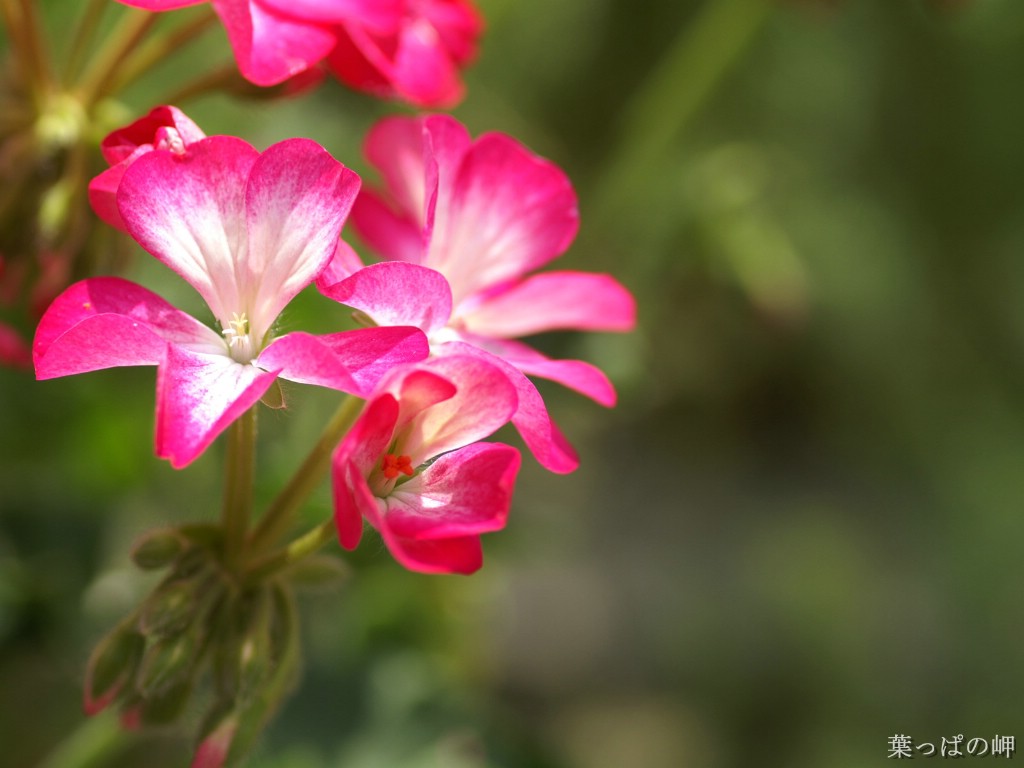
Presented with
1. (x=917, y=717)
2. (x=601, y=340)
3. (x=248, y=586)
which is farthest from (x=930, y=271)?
(x=248, y=586)

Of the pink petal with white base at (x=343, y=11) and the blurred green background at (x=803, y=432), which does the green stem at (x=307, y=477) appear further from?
the blurred green background at (x=803, y=432)

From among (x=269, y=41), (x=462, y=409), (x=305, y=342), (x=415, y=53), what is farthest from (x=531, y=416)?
(x=415, y=53)

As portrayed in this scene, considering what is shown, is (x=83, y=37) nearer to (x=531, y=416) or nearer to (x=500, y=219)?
(x=500, y=219)

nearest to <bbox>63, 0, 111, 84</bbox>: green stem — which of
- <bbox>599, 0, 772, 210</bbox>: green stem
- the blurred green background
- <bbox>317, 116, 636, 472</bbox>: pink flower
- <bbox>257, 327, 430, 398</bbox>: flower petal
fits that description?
<bbox>317, 116, 636, 472</bbox>: pink flower

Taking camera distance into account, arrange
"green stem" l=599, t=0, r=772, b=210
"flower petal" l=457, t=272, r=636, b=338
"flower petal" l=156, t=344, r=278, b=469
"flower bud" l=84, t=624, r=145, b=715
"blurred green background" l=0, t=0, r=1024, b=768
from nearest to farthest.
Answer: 1. "flower petal" l=156, t=344, r=278, b=469
2. "flower bud" l=84, t=624, r=145, b=715
3. "flower petal" l=457, t=272, r=636, b=338
4. "green stem" l=599, t=0, r=772, b=210
5. "blurred green background" l=0, t=0, r=1024, b=768

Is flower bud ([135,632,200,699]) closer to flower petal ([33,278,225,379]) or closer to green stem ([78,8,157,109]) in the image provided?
flower petal ([33,278,225,379])

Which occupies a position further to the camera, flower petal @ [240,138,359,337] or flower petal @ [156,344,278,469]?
flower petal @ [240,138,359,337]
